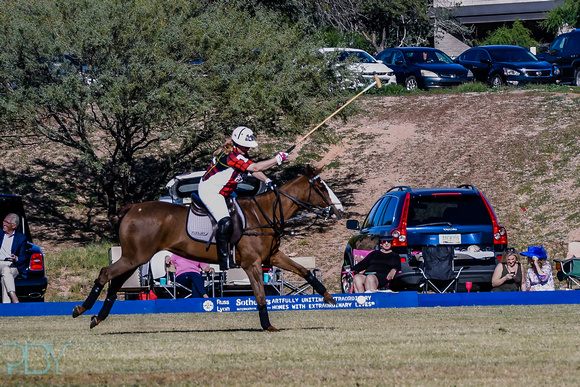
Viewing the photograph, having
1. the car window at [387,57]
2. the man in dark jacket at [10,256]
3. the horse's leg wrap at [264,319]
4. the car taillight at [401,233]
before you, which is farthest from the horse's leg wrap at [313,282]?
the car window at [387,57]

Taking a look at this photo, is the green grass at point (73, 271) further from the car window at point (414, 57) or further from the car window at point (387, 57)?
the car window at point (387, 57)

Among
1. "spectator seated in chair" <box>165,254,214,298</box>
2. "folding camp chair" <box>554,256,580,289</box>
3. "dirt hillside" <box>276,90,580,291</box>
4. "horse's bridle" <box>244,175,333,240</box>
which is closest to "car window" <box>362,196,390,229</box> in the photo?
"spectator seated in chair" <box>165,254,214,298</box>

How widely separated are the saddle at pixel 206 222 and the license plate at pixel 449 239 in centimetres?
489

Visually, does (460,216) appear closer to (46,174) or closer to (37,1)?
(37,1)

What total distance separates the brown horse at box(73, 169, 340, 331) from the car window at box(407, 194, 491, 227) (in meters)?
4.31

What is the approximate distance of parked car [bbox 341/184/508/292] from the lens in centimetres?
1534

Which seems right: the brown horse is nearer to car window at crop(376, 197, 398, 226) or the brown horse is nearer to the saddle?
the saddle

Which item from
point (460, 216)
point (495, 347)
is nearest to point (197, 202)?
point (495, 347)

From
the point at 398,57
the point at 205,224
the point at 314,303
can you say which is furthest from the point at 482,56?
the point at 205,224

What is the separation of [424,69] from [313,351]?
29400mm

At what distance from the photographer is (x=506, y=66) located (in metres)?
36.6

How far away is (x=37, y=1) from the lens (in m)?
22.6

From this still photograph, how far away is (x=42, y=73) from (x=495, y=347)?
52.4ft

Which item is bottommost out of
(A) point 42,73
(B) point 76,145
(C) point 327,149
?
(C) point 327,149
